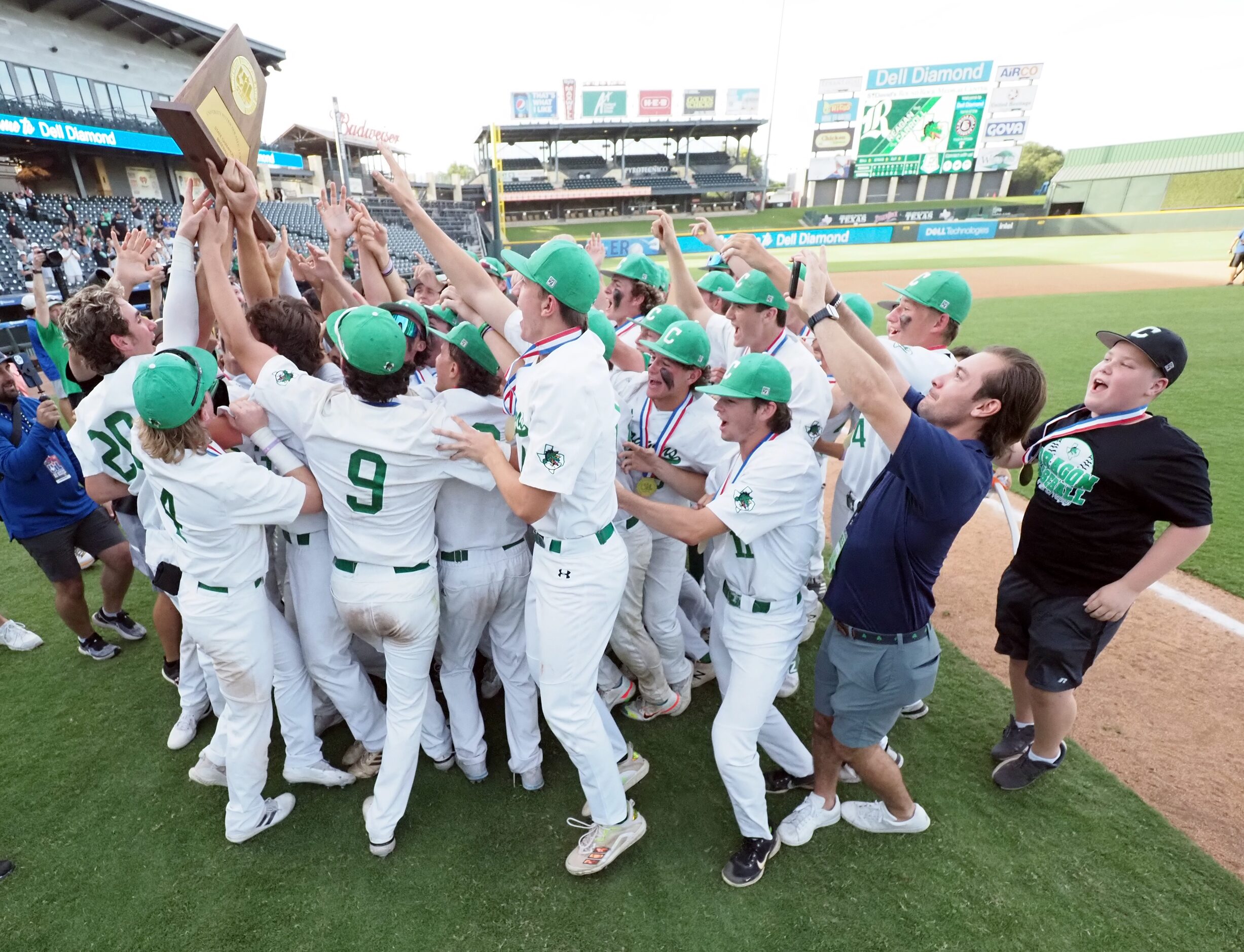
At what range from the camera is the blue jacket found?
4.20m

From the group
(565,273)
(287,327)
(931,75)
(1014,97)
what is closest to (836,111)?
(931,75)

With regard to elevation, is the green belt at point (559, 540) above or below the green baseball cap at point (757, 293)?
below

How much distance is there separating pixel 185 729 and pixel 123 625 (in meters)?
1.63

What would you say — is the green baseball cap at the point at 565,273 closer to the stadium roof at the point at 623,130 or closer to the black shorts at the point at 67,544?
the black shorts at the point at 67,544

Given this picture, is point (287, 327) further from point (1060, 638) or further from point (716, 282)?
point (1060, 638)

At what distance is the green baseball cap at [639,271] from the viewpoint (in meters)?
5.00

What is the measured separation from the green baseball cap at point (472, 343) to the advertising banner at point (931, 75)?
239 ft

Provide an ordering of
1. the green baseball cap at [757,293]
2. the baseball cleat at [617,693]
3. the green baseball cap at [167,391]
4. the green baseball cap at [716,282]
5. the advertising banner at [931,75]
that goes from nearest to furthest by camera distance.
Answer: the green baseball cap at [167,391]
the green baseball cap at [757,293]
the baseball cleat at [617,693]
the green baseball cap at [716,282]
the advertising banner at [931,75]

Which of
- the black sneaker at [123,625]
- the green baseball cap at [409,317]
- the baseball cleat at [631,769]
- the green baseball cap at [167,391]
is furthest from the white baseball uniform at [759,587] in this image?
the black sneaker at [123,625]

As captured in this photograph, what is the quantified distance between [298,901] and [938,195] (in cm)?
7169

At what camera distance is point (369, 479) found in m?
2.81

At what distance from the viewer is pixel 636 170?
207 ft

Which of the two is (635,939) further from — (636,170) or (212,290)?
(636,170)

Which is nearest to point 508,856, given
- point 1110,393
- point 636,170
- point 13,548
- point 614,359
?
point 614,359
